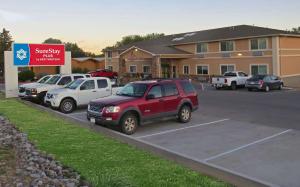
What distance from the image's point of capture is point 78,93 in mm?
20453

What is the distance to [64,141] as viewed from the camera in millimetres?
12008

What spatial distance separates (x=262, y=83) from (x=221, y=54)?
1312 centimetres

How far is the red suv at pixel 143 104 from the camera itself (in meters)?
14.0

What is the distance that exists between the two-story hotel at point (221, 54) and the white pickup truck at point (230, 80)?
15.4 feet

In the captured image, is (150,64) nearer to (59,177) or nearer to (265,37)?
(265,37)

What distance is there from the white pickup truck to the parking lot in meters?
17.0

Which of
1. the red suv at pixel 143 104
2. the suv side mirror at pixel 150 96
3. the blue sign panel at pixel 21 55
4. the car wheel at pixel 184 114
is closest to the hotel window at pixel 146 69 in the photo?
the blue sign panel at pixel 21 55

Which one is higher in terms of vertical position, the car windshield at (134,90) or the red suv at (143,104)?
the car windshield at (134,90)

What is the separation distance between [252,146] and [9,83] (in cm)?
2212

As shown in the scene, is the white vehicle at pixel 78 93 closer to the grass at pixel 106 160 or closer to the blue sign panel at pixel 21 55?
the grass at pixel 106 160

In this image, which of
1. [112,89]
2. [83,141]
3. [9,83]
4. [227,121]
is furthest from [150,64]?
[83,141]

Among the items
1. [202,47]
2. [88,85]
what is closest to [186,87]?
[88,85]

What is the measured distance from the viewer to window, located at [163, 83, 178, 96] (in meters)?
15.6

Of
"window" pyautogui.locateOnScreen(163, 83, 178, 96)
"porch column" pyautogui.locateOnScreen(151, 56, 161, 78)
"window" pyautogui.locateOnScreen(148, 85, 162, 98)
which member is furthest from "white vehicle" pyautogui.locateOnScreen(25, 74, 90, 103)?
"porch column" pyautogui.locateOnScreen(151, 56, 161, 78)
